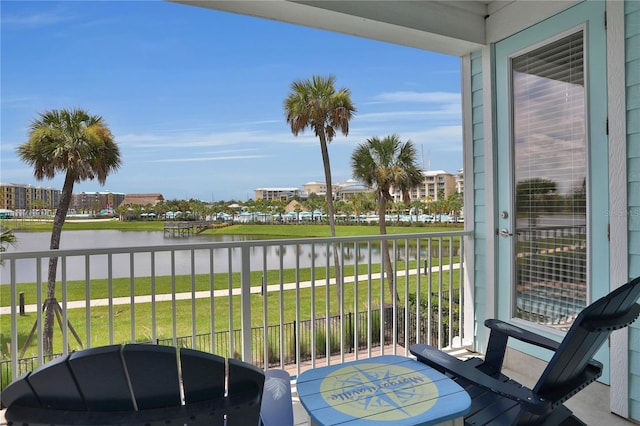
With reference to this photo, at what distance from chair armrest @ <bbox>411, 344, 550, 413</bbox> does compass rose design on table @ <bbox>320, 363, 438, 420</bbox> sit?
0.11 m

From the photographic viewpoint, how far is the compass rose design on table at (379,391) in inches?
55.1

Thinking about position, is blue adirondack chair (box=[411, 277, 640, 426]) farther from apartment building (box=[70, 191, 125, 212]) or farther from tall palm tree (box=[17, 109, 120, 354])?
tall palm tree (box=[17, 109, 120, 354])

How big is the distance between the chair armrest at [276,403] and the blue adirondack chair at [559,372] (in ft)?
2.38

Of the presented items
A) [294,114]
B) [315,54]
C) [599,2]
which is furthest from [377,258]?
[315,54]

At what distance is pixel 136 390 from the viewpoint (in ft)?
3.08

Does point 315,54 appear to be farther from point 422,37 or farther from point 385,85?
point 422,37

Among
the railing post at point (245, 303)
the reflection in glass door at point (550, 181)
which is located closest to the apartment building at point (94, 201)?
the railing post at point (245, 303)

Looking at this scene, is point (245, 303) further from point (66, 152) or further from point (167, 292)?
point (167, 292)

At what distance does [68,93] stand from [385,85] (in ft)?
23.1

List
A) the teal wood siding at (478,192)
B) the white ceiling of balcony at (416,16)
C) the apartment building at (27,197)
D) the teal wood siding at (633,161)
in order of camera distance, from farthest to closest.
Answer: the apartment building at (27,197)
the teal wood siding at (478,192)
the white ceiling of balcony at (416,16)
the teal wood siding at (633,161)

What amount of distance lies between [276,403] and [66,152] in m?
4.02

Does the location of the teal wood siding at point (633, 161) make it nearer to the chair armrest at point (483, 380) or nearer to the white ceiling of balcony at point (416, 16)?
the white ceiling of balcony at point (416, 16)

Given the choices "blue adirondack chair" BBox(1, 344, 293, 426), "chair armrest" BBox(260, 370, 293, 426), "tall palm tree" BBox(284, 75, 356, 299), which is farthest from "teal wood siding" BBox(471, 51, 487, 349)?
"tall palm tree" BBox(284, 75, 356, 299)

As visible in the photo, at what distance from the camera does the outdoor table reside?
4.45ft
